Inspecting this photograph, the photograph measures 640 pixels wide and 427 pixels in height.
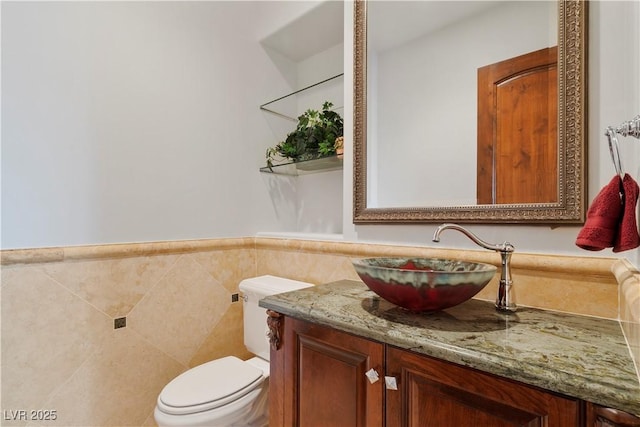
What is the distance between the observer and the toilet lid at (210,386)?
1.18 metres

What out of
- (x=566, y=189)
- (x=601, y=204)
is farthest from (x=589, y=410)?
(x=566, y=189)

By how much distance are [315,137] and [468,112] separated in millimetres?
843

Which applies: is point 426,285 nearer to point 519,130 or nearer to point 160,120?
point 519,130

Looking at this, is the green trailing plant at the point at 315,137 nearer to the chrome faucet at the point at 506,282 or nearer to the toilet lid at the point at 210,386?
the chrome faucet at the point at 506,282

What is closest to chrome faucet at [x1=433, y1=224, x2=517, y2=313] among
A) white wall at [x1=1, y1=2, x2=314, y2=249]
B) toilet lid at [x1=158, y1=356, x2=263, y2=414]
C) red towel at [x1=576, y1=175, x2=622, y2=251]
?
red towel at [x1=576, y1=175, x2=622, y2=251]

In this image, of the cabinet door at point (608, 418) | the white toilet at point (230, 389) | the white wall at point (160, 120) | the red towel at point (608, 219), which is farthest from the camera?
the white toilet at point (230, 389)

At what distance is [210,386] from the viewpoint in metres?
1.29

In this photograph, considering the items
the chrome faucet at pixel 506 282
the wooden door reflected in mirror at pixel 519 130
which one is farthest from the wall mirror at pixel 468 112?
the chrome faucet at pixel 506 282

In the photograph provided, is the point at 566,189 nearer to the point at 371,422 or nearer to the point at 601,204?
the point at 601,204

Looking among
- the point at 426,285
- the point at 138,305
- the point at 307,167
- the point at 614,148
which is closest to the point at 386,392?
the point at 426,285

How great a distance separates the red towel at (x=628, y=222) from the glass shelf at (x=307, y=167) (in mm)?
1174

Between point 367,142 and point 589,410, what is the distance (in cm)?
112

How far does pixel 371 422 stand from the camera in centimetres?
79

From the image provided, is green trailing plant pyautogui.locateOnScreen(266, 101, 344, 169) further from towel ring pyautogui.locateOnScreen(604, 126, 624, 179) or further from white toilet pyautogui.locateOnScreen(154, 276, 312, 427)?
towel ring pyautogui.locateOnScreen(604, 126, 624, 179)
